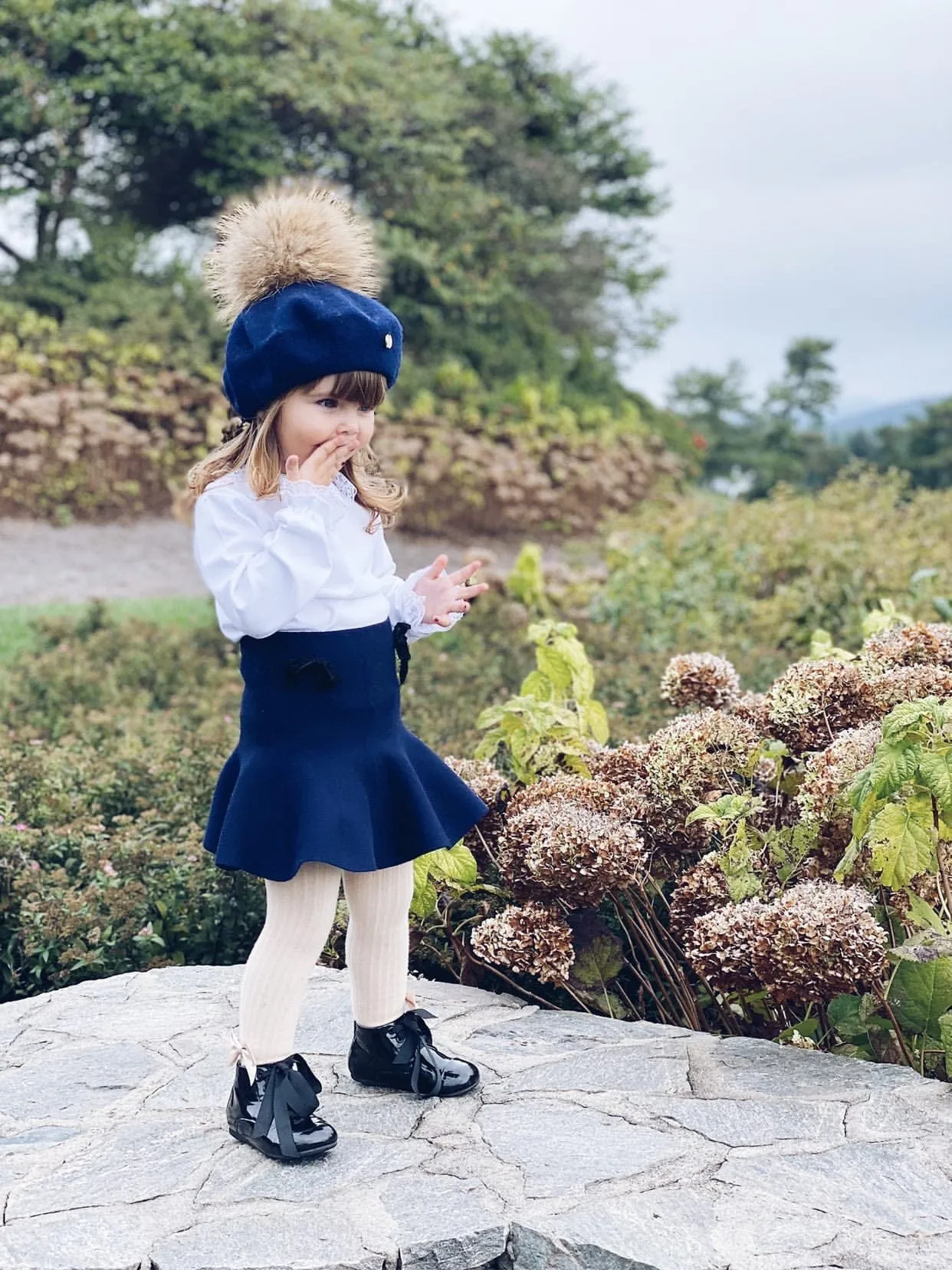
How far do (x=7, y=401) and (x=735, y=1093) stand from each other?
31.8 ft

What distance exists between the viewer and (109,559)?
34.7 ft

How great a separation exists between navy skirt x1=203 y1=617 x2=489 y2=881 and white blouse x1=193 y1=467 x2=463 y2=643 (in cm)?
5

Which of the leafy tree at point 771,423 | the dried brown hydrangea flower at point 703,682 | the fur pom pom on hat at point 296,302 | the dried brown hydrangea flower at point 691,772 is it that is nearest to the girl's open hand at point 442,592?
the fur pom pom on hat at point 296,302

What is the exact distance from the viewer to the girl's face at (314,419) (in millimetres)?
2262

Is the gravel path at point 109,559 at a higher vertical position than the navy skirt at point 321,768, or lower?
higher

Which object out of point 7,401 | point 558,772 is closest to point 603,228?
point 7,401

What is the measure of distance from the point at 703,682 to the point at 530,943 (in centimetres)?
84

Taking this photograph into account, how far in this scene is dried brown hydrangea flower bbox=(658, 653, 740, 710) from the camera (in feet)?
10.6

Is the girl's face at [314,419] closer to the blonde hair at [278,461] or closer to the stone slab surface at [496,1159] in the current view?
the blonde hair at [278,461]

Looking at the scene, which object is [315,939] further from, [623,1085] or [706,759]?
[706,759]

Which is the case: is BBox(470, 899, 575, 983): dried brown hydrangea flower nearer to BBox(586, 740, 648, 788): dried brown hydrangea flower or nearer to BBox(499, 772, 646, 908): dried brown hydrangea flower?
BBox(499, 772, 646, 908): dried brown hydrangea flower

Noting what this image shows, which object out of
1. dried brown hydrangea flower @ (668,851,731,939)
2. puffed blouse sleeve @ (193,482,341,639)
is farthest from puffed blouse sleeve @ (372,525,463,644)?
dried brown hydrangea flower @ (668,851,731,939)

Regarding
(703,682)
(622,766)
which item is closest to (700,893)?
(622,766)

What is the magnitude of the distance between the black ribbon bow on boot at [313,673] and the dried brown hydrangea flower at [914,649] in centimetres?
146
